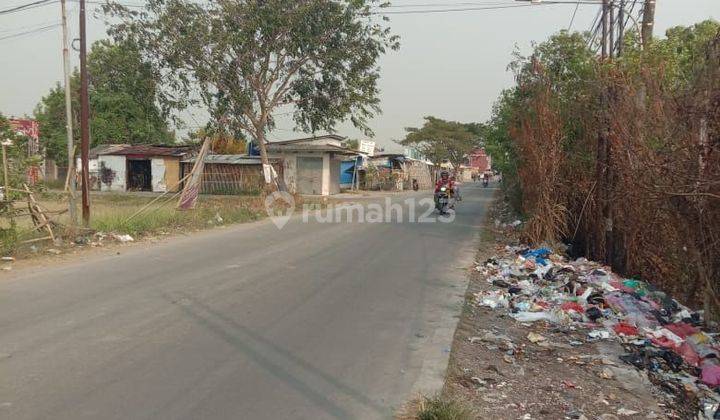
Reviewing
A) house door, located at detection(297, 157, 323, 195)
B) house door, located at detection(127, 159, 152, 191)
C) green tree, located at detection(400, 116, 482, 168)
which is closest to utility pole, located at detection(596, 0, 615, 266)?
house door, located at detection(297, 157, 323, 195)

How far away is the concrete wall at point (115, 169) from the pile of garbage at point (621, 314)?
114ft

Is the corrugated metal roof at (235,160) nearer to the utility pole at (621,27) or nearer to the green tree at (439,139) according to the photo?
the utility pole at (621,27)

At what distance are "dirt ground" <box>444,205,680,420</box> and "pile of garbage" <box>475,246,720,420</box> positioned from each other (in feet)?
0.77

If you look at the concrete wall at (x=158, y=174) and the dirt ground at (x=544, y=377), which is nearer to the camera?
the dirt ground at (x=544, y=377)

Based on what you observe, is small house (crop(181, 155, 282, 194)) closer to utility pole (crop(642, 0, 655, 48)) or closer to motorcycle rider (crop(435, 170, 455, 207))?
motorcycle rider (crop(435, 170, 455, 207))

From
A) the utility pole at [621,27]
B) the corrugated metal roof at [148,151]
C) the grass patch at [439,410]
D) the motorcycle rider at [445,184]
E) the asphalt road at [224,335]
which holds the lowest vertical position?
the asphalt road at [224,335]

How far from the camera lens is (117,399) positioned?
4371mm

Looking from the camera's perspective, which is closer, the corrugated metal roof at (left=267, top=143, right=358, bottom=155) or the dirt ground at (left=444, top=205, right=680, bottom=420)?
the dirt ground at (left=444, top=205, right=680, bottom=420)

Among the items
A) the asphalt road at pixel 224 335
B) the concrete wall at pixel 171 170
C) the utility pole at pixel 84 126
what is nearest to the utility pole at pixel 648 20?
the asphalt road at pixel 224 335

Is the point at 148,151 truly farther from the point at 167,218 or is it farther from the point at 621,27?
the point at 621,27

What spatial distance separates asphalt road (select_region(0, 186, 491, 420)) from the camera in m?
4.43

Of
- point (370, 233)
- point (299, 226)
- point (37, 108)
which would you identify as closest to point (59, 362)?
point (370, 233)

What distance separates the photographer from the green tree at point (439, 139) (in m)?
72.6

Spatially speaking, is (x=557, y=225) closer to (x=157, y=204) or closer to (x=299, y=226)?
(x=299, y=226)
